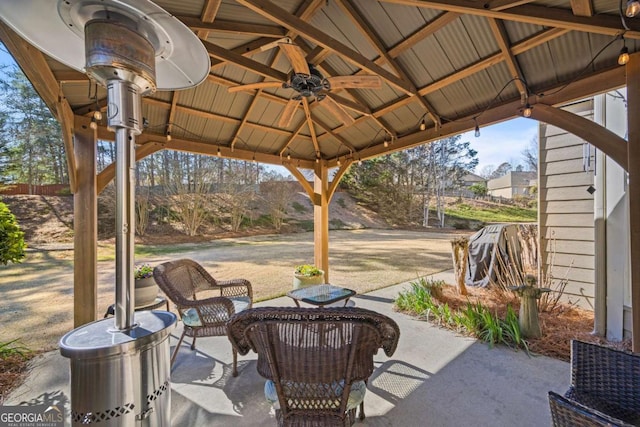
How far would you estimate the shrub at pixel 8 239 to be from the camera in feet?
8.65

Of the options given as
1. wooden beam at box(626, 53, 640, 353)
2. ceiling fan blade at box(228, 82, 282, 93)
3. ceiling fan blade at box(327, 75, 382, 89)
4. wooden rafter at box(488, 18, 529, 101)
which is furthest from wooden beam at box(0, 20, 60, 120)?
wooden beam at box(626, 53, 640, 353)

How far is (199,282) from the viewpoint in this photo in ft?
11.2

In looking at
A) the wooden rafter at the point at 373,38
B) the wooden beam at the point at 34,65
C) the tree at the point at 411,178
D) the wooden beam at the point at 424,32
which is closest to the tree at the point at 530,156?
the tree at the point at 411,178

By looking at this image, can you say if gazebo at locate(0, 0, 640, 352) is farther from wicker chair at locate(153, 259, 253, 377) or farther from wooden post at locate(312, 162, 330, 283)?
wooden post at locate(312, 162, 330, 283)

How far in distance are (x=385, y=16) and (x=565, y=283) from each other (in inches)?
176

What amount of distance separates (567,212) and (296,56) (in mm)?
4587

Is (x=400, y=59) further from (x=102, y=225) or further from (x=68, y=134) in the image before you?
(x=102, y=225)

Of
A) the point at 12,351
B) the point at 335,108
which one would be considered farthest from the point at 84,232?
the point at 335,108

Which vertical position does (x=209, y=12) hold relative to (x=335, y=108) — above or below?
above

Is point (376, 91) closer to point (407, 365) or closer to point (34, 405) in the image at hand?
point (407, 365)

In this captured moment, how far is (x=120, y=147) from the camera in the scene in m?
1.10

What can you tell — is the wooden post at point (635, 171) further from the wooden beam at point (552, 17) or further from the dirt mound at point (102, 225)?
the dirt mound at point (102, 225)

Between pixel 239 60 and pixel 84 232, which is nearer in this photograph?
pixel 239 60

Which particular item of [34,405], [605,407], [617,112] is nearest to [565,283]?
[617,112]
